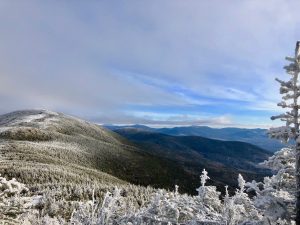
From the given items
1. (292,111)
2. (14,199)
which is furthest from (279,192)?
(14,199)

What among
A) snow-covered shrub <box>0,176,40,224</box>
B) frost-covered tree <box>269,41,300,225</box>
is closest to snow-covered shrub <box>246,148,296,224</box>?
frost-covered tree <box>269,41,300,225</box>

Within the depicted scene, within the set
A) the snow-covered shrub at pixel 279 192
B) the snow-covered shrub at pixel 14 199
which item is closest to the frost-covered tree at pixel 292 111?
the snow-covered shrub at pixel 279 192

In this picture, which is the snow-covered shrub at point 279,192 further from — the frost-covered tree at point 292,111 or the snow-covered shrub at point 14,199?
the snow-covered shrub at point 14,199

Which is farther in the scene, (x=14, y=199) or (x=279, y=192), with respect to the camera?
(x=14, y=199)

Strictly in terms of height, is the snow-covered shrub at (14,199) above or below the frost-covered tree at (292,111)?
below

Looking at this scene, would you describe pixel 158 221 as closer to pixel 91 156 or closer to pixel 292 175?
pixel 292 175

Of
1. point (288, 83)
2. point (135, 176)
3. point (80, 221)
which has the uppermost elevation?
point (288, 83)

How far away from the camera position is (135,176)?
636 feet

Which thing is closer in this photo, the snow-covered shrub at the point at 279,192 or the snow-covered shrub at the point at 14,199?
the snow-covered shrub at the point at 279,192

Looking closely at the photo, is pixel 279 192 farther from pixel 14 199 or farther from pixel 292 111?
pixel 14 199

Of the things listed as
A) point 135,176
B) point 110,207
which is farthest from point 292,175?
point 135,176

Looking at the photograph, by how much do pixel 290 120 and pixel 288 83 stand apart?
3.25 ft

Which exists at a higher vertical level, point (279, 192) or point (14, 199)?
point (279, 192)

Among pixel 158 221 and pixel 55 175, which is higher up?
pixel 158 221
